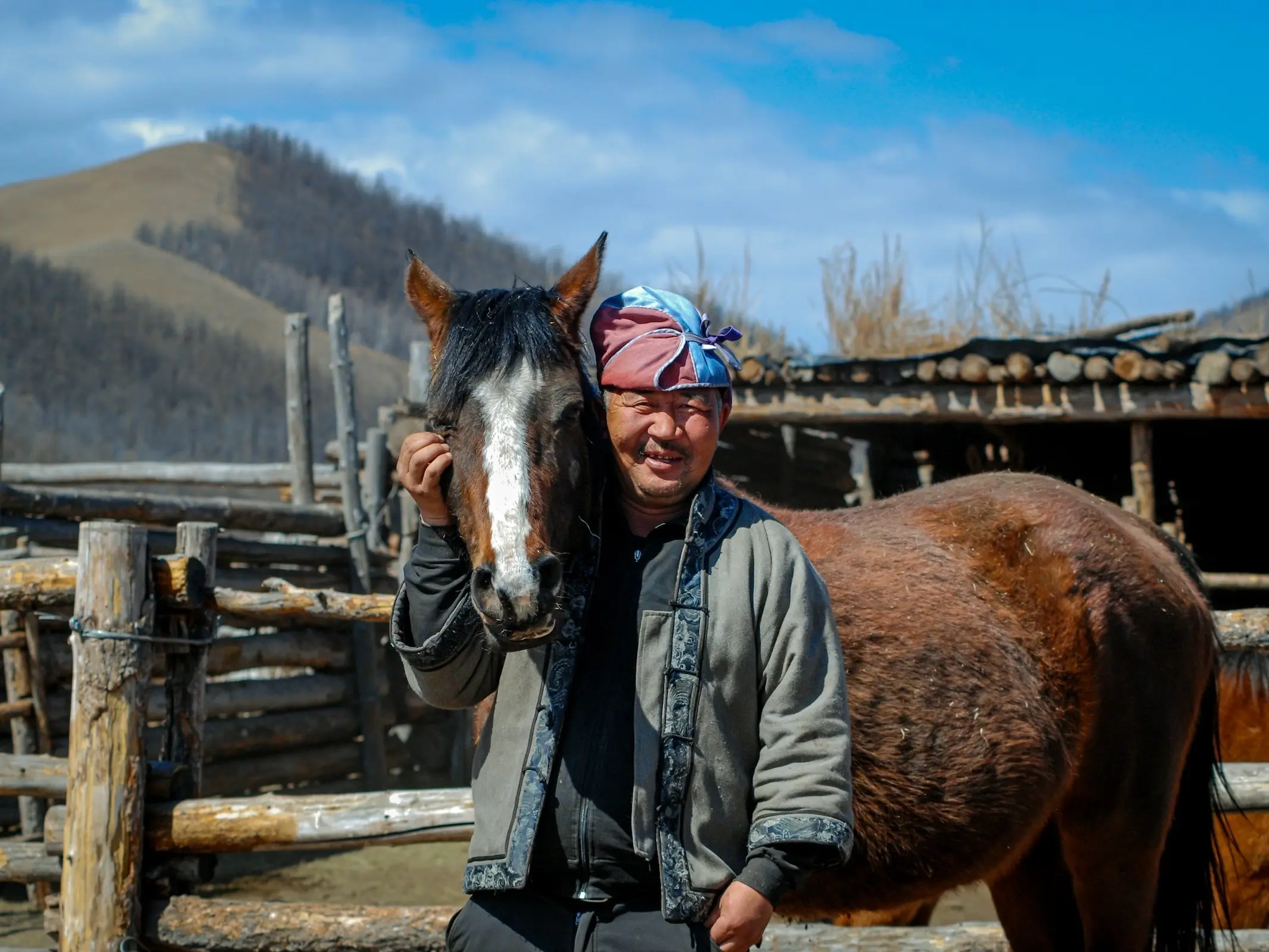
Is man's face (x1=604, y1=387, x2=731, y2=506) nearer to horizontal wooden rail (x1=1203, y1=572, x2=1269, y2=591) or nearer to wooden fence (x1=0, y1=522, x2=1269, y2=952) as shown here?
wooden fence (x1=0, y1=522, x2=1269, y2=952)

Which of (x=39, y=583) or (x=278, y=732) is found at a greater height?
(x=39, y=583)

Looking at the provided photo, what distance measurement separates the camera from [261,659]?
7742 mm

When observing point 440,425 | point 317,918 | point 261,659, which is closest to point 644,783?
point 440,425

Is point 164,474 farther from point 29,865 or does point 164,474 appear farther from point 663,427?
point 663,427

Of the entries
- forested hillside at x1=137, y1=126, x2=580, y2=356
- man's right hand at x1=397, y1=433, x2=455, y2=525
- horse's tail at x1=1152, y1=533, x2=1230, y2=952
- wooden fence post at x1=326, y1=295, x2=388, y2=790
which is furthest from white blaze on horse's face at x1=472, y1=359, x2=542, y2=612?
forested hillside at x1=137, y1=126, x2=580, y2=356

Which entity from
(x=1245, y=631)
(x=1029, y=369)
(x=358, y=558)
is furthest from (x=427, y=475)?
(x=358, y=558)

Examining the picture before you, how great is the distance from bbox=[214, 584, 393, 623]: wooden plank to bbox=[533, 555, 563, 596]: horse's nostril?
211 centimetres

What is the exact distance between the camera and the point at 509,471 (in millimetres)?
1947

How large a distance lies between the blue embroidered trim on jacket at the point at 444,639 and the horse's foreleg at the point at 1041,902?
2.35m

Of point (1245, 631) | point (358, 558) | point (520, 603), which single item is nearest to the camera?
point (520, 603)

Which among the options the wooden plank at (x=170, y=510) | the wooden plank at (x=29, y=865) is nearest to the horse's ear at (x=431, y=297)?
the wooden plank at (x=29, y=865)

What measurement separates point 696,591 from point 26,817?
566cm

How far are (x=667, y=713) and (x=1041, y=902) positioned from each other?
232 centimetres

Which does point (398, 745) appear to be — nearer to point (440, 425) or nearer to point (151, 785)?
point (151, 785)
